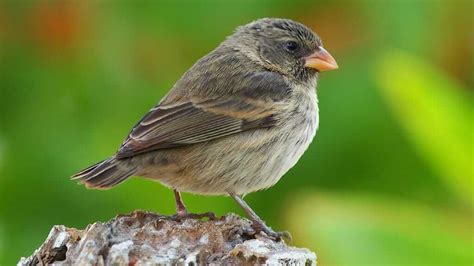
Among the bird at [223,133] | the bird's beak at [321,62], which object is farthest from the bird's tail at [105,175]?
the bird's beak at [321,62]

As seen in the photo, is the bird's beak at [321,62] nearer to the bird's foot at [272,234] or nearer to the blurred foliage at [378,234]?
the blurred foliage at [378,234]

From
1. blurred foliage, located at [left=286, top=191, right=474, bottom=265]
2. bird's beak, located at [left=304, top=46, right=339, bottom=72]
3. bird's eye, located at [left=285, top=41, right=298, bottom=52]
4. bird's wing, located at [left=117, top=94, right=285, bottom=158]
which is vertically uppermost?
bird's eye, located at [left=285, top=41, right=298, bottom=52]

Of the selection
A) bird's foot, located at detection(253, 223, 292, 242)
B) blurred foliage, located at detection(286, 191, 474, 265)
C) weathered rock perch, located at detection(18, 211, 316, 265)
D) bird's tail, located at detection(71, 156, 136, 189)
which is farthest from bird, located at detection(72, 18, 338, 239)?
weathered rock perch, located at detection(18, 211, 316, 265)

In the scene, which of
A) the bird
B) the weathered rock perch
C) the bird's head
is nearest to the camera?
the weathered rock perch

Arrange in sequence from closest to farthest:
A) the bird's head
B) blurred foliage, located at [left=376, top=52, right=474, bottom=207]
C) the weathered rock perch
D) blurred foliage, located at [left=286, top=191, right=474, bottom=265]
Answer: the weathered rock perch → blurred foliage, located at [left=286, top=191, right=474, bottom=265] → blurred foliage, located at [left=376, top=52, right=474, bottom=207] → the bird's head

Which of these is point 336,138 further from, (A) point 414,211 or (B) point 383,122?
(A) point 414,211

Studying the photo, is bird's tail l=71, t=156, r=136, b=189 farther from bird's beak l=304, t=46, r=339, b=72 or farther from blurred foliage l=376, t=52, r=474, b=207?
blurred foliage l=376, t=52, r=474, b=207

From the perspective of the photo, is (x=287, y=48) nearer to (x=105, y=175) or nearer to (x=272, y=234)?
(x=105, y=175)
